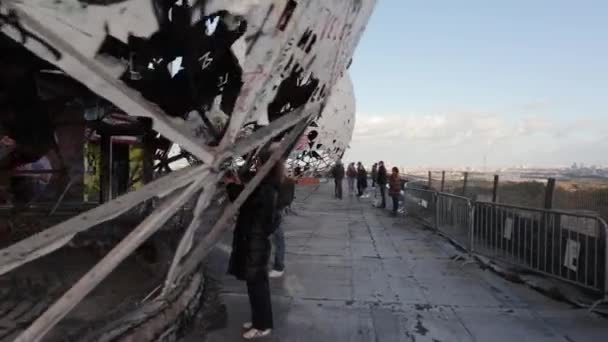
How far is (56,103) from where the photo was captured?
7113 mm

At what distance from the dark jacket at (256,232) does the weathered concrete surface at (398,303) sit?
2.04ft

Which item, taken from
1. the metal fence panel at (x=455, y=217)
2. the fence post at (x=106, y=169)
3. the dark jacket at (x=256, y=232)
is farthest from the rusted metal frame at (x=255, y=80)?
the fence post at (x=106, y=169)

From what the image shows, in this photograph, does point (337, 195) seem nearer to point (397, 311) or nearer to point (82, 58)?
point (397, 311)

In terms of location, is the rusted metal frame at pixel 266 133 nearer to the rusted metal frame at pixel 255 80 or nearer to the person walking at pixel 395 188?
the rusted metal frame at pixel 255 80

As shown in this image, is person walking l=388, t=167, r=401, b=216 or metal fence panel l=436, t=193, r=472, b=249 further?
person walking l=388, t=167, r=401, b=216

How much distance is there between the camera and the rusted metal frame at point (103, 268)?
9.91ft

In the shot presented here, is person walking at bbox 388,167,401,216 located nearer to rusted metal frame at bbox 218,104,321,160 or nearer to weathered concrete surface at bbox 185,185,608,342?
weathered concrete surface at bbox 185,185,608,342

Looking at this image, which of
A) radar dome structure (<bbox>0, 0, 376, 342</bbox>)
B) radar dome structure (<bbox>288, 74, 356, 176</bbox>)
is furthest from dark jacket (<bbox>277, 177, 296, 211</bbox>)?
radar dome structure (<bbox>288, 74, 356, 176</bbox>)

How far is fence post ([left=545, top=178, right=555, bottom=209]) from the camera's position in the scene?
8086 mm

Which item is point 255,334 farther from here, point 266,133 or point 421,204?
point 421,204

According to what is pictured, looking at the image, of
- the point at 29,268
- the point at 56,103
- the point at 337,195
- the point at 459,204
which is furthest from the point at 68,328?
the point at 337,195

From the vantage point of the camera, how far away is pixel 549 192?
8.12 meters

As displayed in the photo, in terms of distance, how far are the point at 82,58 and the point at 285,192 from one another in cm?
305

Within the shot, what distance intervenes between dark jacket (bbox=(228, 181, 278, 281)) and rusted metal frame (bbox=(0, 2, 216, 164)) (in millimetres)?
1256
